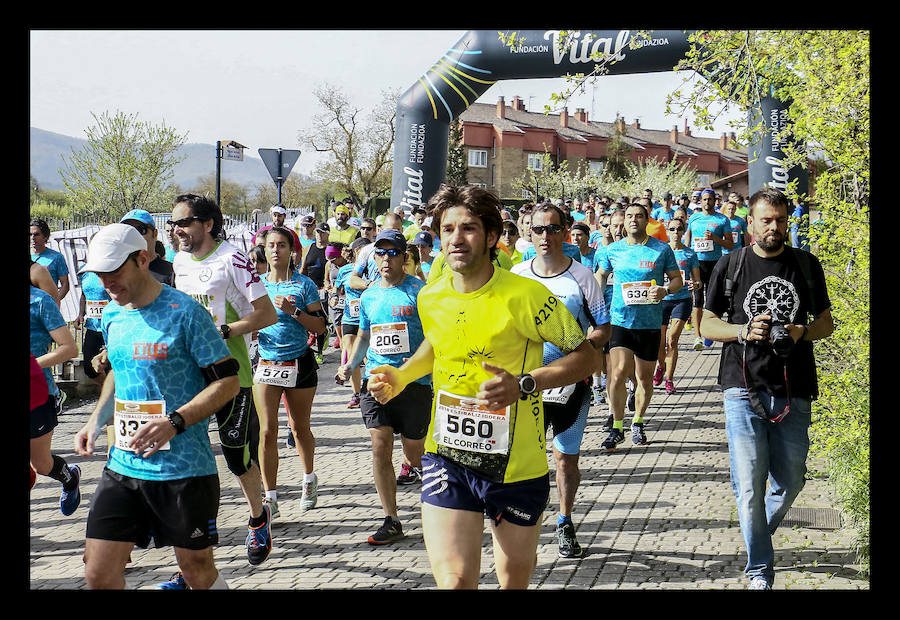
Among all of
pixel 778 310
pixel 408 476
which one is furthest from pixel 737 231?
pixel 778 310

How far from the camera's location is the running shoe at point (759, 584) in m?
4.48

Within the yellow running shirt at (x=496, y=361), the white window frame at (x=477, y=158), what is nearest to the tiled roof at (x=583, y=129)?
the white window frame at (x=477, y=158)

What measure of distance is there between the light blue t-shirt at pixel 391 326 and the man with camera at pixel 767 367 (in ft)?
7.37

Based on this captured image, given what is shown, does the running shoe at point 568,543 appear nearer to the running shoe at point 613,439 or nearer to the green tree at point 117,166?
the running shoe at point 613,439

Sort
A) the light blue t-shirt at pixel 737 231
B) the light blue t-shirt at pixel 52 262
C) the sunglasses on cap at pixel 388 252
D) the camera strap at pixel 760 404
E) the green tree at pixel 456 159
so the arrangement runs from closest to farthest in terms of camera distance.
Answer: the camera strap at pixel 760 404
the sunglasses on cap at pixel 388 252
the light blue t-shirt at pixel 52 262
the light blue t-shirt at pixel 737 231
the green tree at pixel 456 159

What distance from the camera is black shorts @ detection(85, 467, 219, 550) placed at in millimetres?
3645

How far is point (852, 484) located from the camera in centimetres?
509

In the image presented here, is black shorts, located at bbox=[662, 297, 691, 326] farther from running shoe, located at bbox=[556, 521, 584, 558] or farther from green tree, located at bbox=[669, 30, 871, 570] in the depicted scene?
running shoe, located at bbox=[556, 521, 584, 558]

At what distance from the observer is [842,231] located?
17.6 ft

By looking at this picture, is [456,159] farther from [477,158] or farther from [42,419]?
[42,419]

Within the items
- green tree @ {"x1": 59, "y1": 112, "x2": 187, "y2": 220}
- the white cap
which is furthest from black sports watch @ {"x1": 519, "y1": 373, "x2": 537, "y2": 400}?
green tree @ {"x1": 59, "y1": 112, "x2": 187, "y2": 220}

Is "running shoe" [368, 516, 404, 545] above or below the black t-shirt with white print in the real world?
below

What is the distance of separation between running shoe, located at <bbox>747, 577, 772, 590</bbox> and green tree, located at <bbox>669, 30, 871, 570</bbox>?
785 mm
